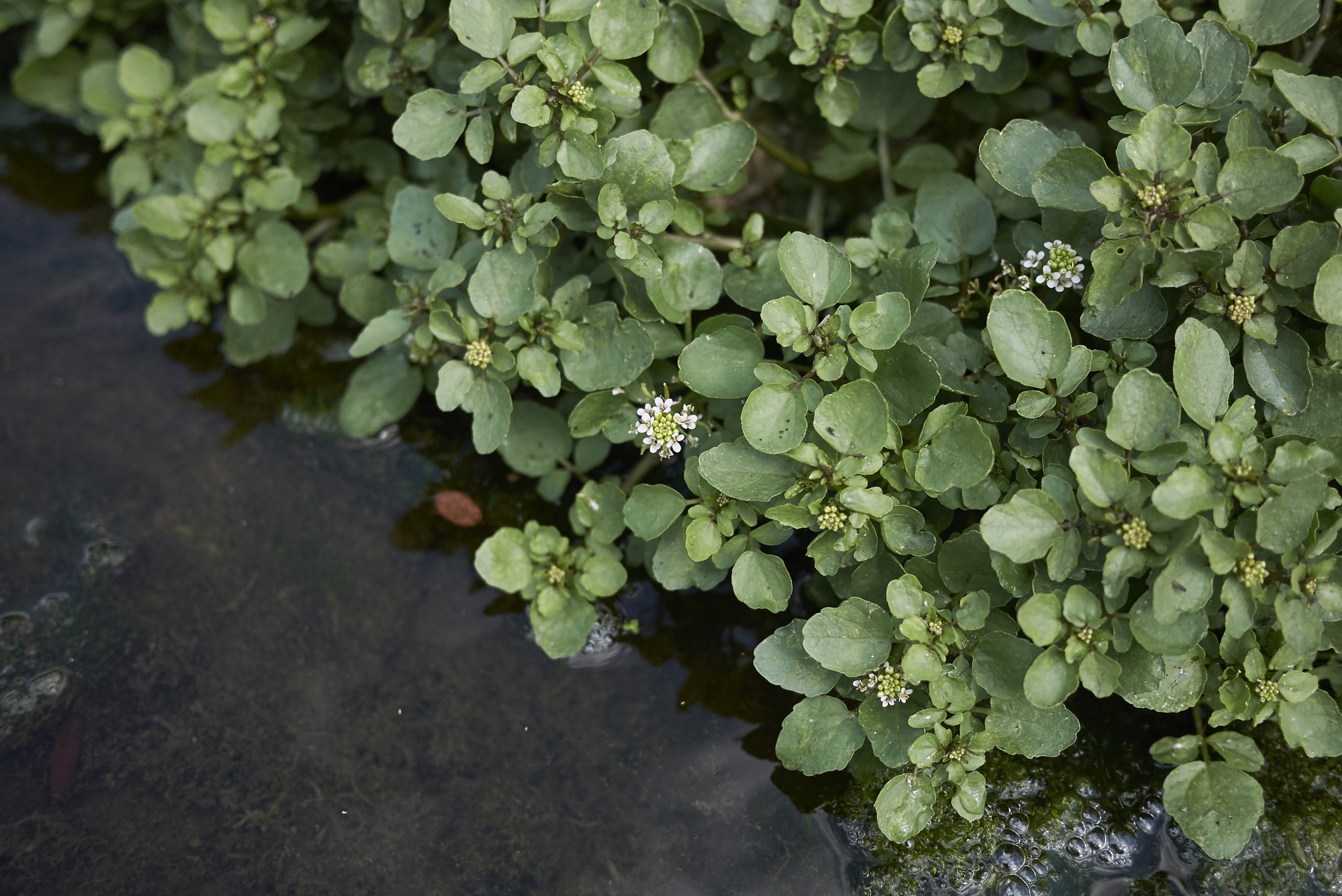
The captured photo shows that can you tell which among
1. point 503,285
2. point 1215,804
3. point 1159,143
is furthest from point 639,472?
point 1215,804

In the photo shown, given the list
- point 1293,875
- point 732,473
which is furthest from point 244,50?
point 1293,875

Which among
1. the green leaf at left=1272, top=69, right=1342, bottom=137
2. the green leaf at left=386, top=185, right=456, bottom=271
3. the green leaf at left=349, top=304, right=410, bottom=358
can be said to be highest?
the green leaf at left=1272, top=69, right=1342, bottom=137

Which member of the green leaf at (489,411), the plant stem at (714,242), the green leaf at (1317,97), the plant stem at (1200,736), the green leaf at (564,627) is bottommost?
the green leaf at (564,627)

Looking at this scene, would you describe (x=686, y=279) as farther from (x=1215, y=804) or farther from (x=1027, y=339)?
(x=1215, y=804)

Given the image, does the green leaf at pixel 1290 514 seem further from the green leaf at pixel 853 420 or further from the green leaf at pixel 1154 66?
the green leaf at pixel 1154 66

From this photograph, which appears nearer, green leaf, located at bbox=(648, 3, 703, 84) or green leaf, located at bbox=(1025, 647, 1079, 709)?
green leaf, located at bbox=(1025, 647, 1079, 709)

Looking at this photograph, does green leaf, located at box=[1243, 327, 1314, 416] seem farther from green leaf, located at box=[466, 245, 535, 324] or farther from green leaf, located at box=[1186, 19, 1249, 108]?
green leaf, located at box=[466, 245, 535, 324]

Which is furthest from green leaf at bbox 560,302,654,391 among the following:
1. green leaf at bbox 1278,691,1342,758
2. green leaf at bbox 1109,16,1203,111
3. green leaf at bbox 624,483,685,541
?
green leaf at bbox 1278,691,1342,758

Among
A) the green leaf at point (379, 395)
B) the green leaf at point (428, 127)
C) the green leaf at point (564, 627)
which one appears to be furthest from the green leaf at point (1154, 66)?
the green leaf at point (379, 395)
